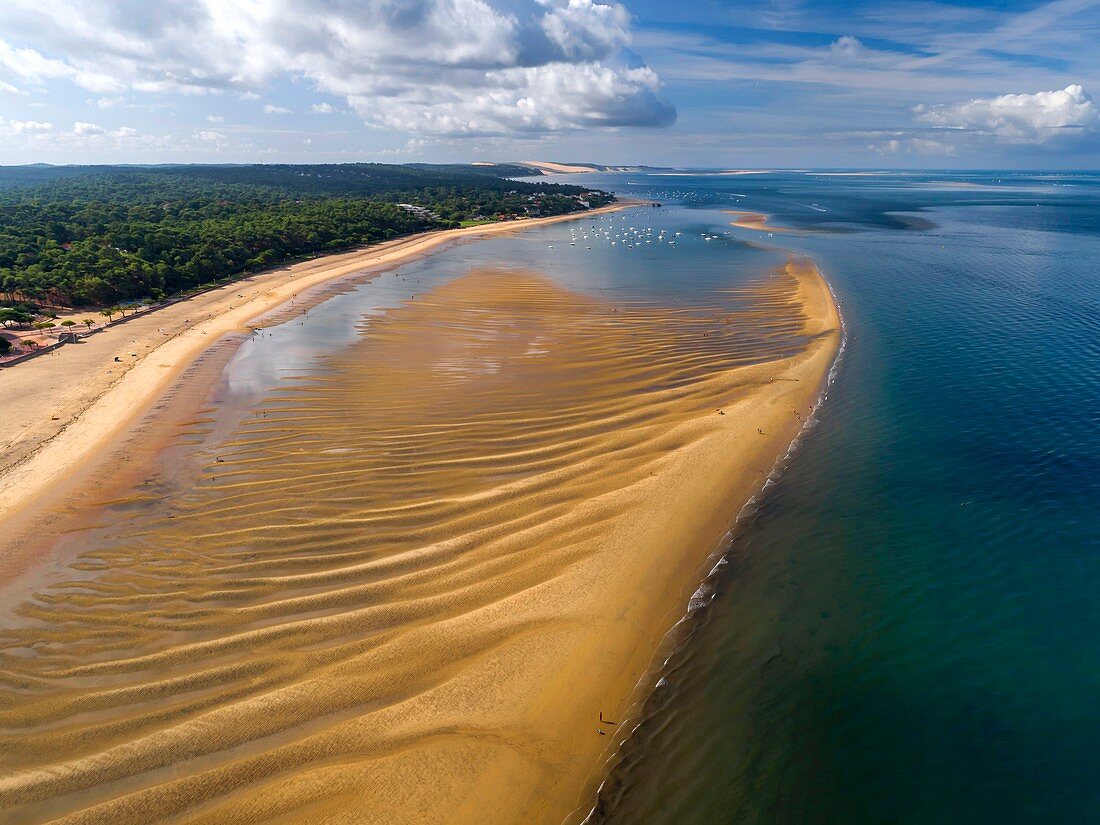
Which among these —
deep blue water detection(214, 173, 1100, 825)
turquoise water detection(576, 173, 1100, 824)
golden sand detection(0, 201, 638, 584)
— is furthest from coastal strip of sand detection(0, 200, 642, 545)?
turquoise water detection(576, 173, 1100, 824)

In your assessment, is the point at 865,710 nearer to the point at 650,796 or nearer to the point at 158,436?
the point at 650,796

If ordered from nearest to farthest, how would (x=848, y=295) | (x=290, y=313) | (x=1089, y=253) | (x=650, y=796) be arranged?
1. (x=650, y=796)
2. (x=290, y=313)
3. (x=848, y=295)
4. (x=1089, y=253)

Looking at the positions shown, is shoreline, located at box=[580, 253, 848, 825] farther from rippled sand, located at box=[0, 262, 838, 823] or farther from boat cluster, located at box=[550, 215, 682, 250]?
boat cluster, located at box=[550, 215, 682, 250]

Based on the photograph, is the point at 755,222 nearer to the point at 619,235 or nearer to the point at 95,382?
the point at 619,235

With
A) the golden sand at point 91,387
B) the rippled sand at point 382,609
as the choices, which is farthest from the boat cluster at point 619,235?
the rippled sand at point 382,609

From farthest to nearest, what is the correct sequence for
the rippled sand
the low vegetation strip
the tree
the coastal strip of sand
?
1. the low vegetation strip
2. the tree
3. the coastal strip of sand
4. the rippled sand

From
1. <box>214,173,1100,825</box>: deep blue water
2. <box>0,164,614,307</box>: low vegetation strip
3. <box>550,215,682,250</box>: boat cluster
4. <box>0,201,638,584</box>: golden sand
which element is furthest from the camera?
<box>550,215,682,250</box>: boat cluster

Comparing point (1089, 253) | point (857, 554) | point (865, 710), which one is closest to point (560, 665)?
point (865, 710)

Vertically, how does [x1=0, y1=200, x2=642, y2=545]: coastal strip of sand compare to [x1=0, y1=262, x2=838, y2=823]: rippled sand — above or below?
above
